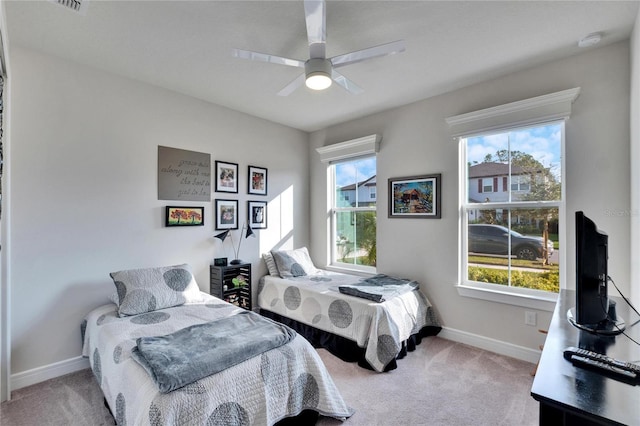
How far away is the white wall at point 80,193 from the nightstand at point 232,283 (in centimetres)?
13

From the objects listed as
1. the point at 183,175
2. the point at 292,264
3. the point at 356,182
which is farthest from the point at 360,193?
the point at 183,175

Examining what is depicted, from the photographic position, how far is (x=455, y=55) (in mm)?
2369

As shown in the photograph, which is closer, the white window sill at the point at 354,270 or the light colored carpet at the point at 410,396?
the light colored carpet at the point at 410,396

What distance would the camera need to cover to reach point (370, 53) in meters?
1.90

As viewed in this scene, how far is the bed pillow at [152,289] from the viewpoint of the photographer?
7.70ft

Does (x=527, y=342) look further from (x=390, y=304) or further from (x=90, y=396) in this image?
(x=90, y=396)

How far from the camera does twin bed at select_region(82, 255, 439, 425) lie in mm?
1436

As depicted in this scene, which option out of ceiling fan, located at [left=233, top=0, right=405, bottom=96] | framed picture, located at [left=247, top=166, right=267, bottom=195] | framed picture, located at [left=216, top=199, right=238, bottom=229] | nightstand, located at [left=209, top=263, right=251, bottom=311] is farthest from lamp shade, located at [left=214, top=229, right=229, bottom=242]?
ceiling fan, located at [left=233, top=0, right=405, bottom=96]

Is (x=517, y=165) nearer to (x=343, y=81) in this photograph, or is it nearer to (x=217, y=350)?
(x=343, y=81)

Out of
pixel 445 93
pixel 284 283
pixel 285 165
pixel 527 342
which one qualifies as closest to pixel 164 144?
pixel 285 165

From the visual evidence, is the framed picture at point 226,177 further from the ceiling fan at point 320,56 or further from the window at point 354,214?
the ceiling fan at point 320,56

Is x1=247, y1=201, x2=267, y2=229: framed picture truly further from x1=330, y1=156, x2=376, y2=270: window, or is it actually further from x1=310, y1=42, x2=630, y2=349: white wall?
x1=330, y1=156, x2=376, y2=270: window

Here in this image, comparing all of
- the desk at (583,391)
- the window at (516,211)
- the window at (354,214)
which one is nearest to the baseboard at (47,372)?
the window at (354,214)

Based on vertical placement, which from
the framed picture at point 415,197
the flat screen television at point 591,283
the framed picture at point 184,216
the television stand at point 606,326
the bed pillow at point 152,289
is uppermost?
the framed picture at point 415,197
